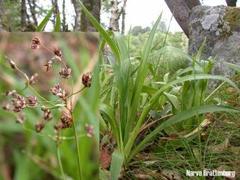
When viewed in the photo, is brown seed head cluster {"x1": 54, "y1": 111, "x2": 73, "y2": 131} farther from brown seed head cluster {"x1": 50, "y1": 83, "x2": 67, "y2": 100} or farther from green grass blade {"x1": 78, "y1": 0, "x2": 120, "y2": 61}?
green grass blade {"x1": 78, "y1": 0, "x2": 120, "y2": 61}

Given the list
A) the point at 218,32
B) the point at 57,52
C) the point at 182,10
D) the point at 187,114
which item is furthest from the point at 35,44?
the point at 182,10

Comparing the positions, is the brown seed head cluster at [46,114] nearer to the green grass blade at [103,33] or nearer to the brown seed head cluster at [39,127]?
the brown seed head cluster at [39,127]

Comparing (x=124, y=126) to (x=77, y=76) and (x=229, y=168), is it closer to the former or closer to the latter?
(x=229, y=168)

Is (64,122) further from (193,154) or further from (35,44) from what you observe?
(193,154)

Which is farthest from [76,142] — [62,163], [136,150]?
[136,150]

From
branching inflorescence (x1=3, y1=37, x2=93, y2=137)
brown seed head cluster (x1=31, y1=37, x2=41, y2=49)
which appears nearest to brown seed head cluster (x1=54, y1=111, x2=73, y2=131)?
branching inflorescence (x1=3, y1=37, x2=93, y2=137)

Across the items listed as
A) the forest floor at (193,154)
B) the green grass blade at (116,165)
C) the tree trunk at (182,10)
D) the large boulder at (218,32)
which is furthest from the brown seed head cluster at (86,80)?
the tree trunk at (182,10)
